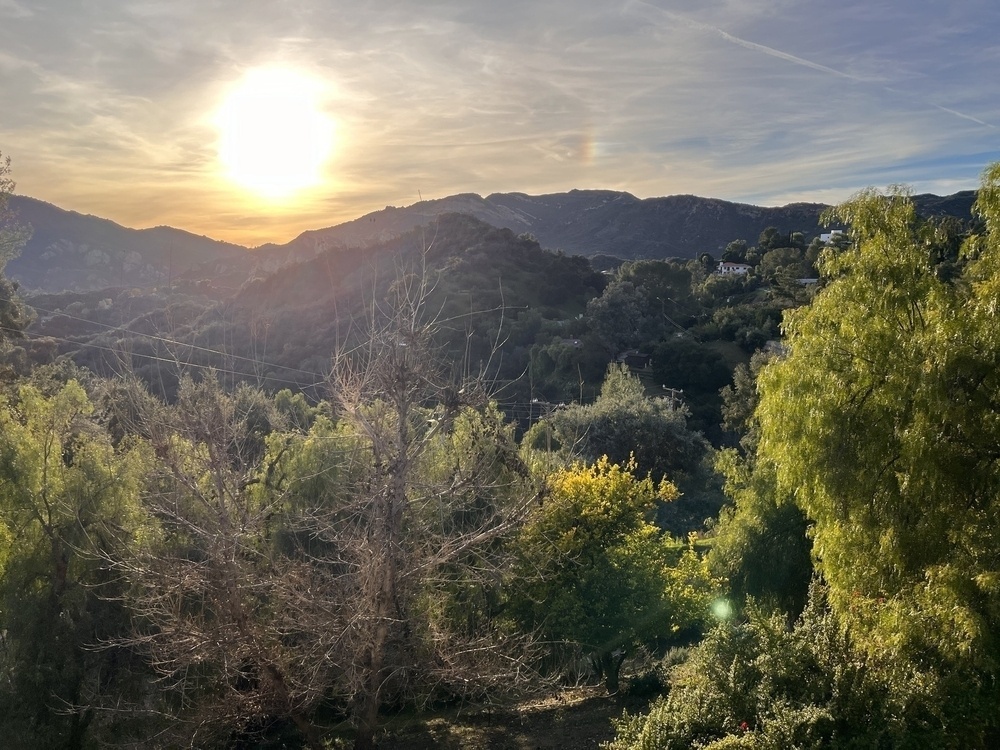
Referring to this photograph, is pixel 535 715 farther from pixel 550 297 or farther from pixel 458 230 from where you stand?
pixel 458 230

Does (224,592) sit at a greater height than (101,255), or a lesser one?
lesser

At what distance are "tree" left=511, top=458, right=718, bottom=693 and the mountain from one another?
118 metres

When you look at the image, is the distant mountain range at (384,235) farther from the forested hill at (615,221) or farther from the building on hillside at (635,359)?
the building on hillside at (635,359)

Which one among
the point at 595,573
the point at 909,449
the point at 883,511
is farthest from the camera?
the point at 595,573

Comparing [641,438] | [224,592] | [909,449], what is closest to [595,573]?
[224,592]

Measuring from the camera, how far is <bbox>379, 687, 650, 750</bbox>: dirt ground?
12.8 m

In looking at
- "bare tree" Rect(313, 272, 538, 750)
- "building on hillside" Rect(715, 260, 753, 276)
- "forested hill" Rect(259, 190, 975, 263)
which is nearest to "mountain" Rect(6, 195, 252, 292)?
"forested hill" Rect(259, 190, 975, 263)

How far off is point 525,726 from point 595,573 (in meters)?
3.17

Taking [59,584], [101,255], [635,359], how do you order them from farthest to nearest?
1. [101,255]
2. [635,359]
3. [59,584]

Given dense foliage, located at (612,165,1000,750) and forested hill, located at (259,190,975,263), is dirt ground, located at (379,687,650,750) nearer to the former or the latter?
dense foliage, located at (612,165,1000,750)

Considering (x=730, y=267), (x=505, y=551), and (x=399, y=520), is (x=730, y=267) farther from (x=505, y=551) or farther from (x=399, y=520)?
(x=399, y=520)

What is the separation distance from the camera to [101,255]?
13288cm

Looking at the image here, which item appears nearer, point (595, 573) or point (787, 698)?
point (787, 698)

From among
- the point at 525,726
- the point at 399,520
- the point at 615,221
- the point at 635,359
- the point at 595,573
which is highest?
the point at 615,221
